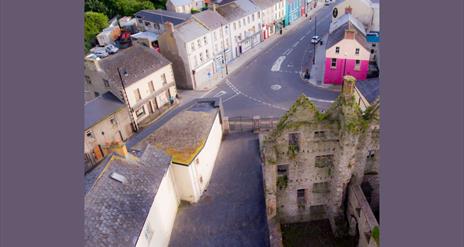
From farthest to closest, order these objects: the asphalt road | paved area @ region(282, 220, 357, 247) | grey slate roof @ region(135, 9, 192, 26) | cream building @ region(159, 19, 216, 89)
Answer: grey slate roof @ region(135, 9, 192, 26) → cream building @ region(159, 19, 216, 89) → the asphalt road → paved area @ region(282, 220, 357, 247)

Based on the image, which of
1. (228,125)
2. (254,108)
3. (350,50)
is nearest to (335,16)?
(350,50)

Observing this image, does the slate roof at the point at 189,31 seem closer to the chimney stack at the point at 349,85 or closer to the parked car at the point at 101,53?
the parked car at the point at 101,53

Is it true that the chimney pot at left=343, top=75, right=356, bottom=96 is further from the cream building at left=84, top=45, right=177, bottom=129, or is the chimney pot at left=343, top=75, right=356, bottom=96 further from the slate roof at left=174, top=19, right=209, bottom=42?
the slate roof at left=174, top=19, right=209, bottom=42

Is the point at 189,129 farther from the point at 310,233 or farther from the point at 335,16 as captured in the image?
the point at 335,16

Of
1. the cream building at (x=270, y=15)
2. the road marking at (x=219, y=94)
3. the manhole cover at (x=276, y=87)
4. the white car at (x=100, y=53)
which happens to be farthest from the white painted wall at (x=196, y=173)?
the cream building at (x=270, y=15)

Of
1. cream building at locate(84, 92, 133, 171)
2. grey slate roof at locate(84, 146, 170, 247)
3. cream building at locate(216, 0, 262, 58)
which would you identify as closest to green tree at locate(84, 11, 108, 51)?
cream building at locate(216, 0, 262, 58)
